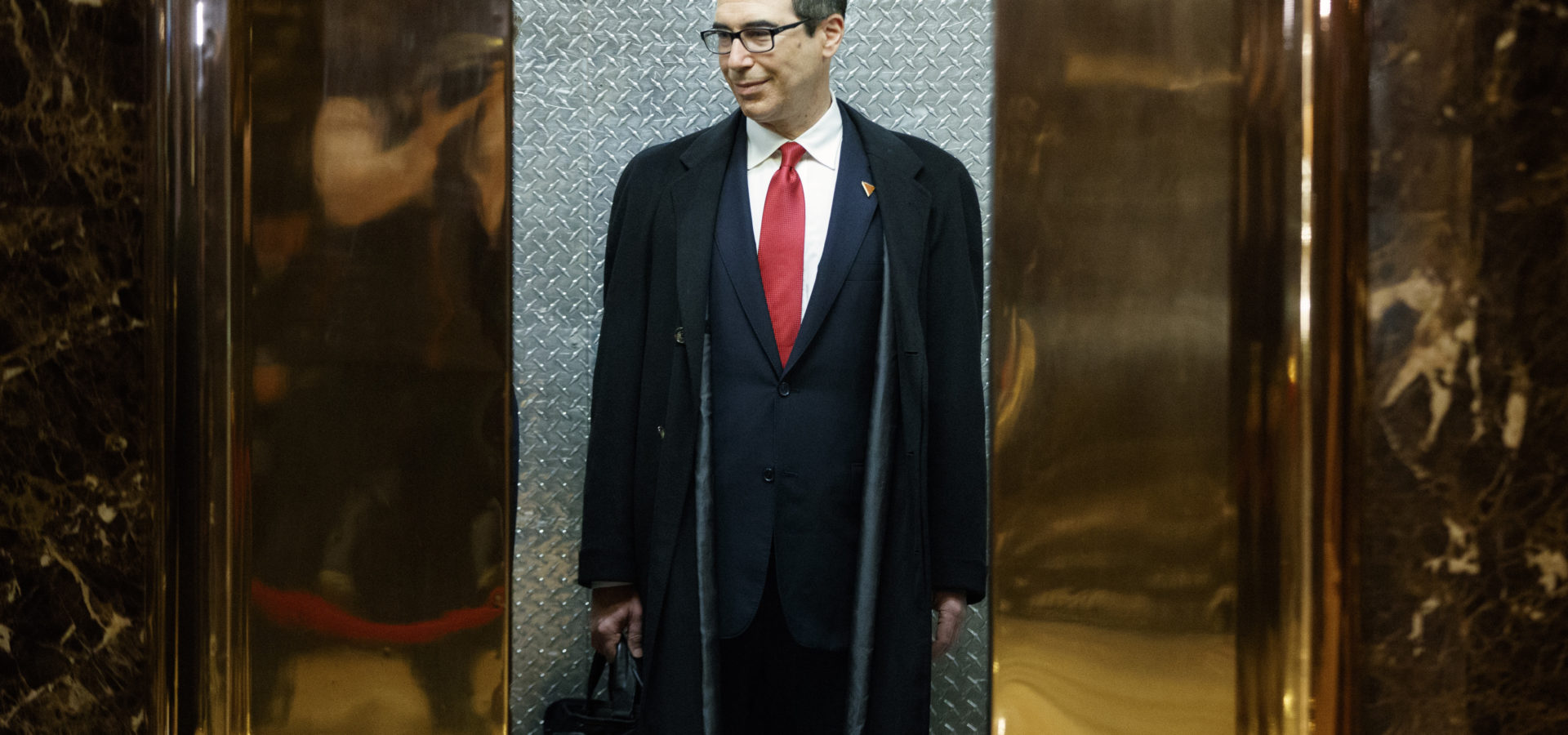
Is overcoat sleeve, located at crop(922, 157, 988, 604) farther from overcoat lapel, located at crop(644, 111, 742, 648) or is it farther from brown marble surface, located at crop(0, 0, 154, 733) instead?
brown marble surface, located at crop(0, 0, 154, 733)

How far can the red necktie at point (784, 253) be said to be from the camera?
139cm

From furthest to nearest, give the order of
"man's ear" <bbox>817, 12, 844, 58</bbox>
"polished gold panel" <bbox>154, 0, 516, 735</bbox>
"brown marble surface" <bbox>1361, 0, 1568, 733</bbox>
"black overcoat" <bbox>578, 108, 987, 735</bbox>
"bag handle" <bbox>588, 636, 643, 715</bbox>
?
"bag handle" <bbox>588, 636, 643, 715</bbox> → "man's ear" <bbox>817, 12, 844, 58</bbox> → "black overcoat" <bbox>578, 108, 987, 735</bbox> → "polished gold panel" <bbox>154, 0, 516, 735</bbox> → "brown marble surface" <bbox>1361, 0, 1568, 733</bbox>

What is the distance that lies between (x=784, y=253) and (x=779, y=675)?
555mm

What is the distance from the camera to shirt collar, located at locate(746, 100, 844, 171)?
4.80ft

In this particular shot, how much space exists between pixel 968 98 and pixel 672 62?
0.52 m

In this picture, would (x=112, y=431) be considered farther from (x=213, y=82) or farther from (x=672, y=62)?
(x=672, y=62)

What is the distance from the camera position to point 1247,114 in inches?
39.3

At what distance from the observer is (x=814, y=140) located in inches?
57.7

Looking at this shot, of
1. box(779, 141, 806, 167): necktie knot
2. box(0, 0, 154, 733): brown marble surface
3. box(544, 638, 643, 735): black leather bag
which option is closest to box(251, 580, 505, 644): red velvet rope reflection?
box(0, 0, 154, 733): brown marble surface

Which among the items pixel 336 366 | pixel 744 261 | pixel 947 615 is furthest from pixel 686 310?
pixel 947 615

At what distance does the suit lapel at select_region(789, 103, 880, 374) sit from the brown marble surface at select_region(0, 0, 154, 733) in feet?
2.39

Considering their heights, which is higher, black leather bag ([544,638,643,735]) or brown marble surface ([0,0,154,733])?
brown marble surface ([0,0,154,733])

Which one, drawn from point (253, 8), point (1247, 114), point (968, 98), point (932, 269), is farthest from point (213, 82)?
point (968, 98)

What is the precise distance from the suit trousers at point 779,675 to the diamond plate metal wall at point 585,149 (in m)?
0.60
